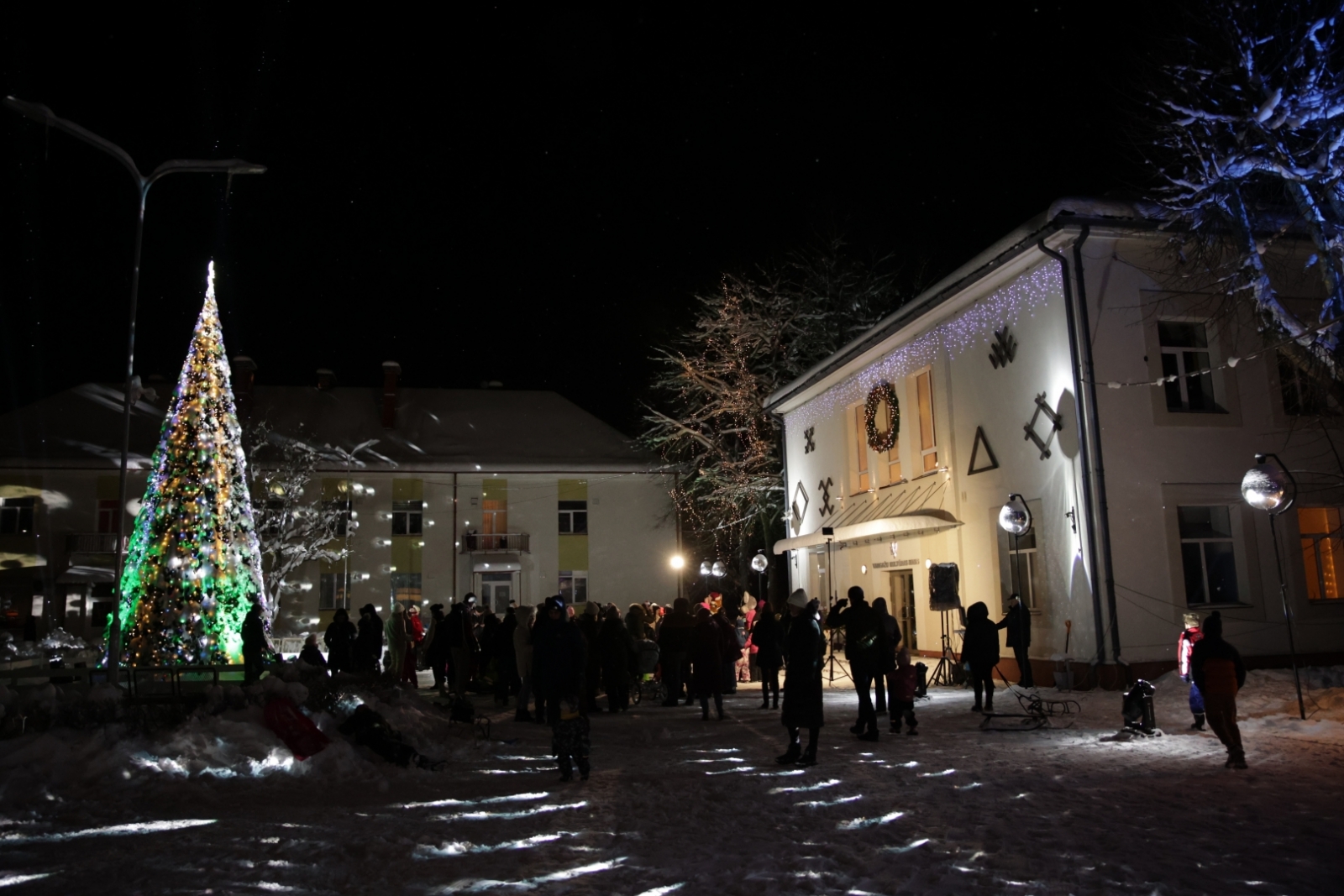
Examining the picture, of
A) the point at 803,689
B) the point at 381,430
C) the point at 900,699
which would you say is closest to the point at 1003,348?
the point at 900,699

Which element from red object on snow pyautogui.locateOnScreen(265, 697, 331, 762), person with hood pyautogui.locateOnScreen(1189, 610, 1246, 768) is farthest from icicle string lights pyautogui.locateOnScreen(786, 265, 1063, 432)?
red object on snow pyautogui.locateOnScreen(265, 697, 331, 762)

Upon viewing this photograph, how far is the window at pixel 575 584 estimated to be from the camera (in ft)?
127

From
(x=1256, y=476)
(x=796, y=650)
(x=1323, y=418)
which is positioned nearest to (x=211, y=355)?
(x=796, y=650)

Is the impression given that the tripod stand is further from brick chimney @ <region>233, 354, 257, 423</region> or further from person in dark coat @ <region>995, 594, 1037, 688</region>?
brick chimney @ <region>233, 354, 257, 423</region>

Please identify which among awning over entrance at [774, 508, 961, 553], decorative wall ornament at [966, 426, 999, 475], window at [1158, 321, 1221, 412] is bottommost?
awning over entrance at [774, 508, 961, 553]

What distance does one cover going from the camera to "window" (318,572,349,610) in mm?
36625

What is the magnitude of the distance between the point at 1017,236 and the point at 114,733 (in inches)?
568

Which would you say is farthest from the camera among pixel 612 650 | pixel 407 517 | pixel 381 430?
pixel 381 430

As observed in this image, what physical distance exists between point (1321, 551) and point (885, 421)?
29.1ft

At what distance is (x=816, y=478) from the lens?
27.2 metres

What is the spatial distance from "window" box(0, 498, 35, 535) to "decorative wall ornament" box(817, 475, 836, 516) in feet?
95.0

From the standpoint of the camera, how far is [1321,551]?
52.9ft

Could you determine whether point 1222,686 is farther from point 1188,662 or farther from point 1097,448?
point 1097,448

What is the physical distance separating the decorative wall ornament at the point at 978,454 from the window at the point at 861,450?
5512 mm
